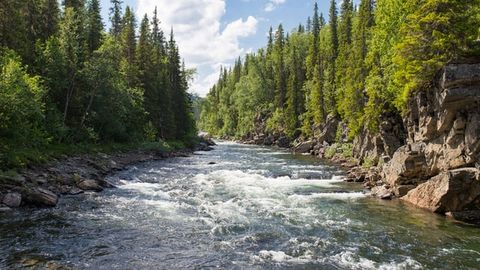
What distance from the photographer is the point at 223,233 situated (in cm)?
1744

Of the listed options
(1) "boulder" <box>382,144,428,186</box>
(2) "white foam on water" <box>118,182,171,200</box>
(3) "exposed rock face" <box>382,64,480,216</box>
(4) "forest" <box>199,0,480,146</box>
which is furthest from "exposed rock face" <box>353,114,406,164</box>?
(2) "white foam on water" <box>118,182,171,200</box>

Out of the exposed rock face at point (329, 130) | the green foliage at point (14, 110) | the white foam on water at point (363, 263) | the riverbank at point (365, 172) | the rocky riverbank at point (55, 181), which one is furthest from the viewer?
the exposed rock face at point (329, 130)

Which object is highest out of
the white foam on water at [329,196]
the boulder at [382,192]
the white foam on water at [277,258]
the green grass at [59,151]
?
the green grass at [59,151]

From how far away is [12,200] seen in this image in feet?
67.2

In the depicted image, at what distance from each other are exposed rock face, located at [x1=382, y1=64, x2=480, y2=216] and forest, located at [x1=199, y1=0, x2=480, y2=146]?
2.12 m

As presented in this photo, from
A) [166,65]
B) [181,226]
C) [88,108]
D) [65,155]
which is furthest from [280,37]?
[181,226]

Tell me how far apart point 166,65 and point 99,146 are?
3395 cm

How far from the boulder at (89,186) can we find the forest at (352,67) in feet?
72.7

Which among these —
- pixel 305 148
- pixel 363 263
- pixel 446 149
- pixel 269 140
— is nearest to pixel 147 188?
pixel 363 263

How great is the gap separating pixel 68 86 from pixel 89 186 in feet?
60.7

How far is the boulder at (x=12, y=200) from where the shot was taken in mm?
20281

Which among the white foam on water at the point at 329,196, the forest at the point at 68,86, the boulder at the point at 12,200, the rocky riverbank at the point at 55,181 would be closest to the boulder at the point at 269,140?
the forest at the point at 68,86

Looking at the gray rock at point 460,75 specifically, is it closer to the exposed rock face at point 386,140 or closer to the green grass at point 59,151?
the exposed rock face at point 386,140

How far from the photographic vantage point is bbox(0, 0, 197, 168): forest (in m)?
27.8
